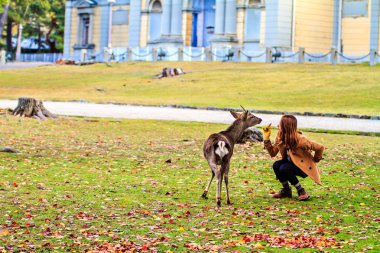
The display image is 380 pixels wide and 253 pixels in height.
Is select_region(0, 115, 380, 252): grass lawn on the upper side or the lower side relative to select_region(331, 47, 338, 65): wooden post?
lower

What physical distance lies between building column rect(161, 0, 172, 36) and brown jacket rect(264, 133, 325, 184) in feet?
179

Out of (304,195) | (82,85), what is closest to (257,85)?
(82,85)

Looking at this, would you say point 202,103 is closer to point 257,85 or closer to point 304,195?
point 257,85

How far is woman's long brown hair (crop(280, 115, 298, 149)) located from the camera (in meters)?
13.4

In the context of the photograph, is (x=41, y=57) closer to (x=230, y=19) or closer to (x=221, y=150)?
(x=230, y=19)

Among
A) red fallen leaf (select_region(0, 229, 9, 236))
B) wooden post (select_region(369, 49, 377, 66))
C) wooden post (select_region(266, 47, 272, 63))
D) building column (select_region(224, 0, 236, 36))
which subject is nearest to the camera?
red fallen leaf (select_region(0, 229, 9, 236))

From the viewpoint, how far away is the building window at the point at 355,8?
58.0 meters

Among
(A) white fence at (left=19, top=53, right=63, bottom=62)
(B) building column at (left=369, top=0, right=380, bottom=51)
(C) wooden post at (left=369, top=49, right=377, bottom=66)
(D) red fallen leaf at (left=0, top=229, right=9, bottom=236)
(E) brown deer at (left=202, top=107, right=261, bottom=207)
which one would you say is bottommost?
(D) red fallen leaf at (left=0, top=229, right=9, bottom=236)

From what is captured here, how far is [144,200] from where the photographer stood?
13.6 metres

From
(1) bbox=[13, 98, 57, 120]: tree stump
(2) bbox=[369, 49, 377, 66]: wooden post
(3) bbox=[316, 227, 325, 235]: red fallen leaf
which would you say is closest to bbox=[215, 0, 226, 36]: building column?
(2) bbox=[369, 49, 377, 66]: wooden post

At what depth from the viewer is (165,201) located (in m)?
13.6

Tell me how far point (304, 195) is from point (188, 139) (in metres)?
9.02

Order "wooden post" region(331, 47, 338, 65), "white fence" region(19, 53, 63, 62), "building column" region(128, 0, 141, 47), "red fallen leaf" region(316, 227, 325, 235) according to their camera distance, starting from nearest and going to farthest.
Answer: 1. "red fallen leaf" region(316, 227, 325, 235)
2. "wooden post" region(331, 47, 338, 65)
3. "building column" region(128, 0, 141, 47)
4. "white fence" region(19, 53, 63, 62)

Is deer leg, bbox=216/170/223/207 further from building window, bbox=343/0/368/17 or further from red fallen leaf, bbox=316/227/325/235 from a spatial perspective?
building window, bbox=343/0/368/17
